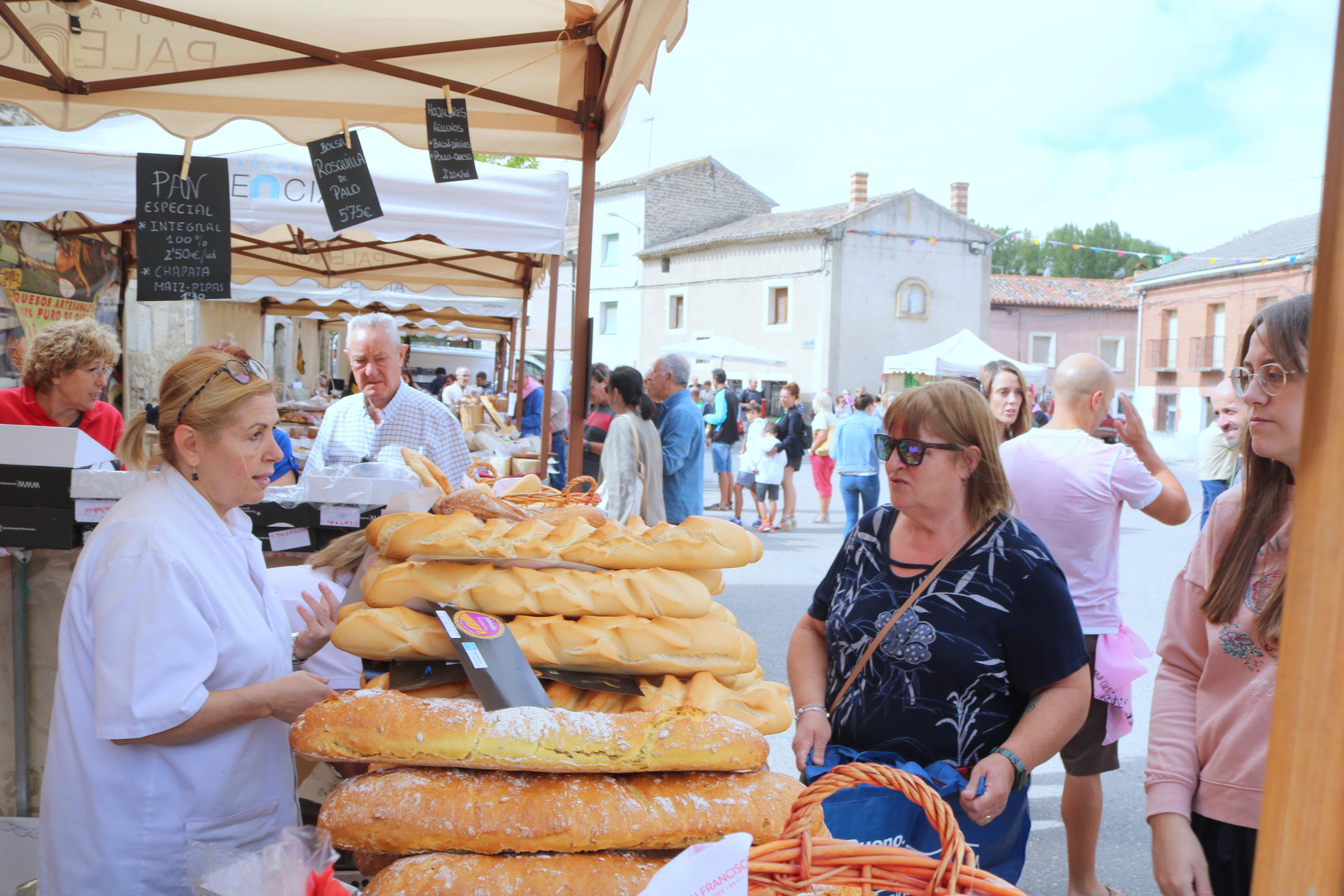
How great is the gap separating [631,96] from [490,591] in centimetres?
256

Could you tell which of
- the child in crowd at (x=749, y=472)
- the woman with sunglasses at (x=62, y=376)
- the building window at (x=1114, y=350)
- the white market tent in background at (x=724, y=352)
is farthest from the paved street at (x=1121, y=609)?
the building window at (x=1114, y=350)

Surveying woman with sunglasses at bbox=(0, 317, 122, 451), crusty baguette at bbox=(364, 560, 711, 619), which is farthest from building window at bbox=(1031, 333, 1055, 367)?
crusty baguette at bbox=(364, 560, 711, 619)

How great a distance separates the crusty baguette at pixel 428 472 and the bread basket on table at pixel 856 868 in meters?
1.71

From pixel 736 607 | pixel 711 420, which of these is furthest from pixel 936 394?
pixel 711 420

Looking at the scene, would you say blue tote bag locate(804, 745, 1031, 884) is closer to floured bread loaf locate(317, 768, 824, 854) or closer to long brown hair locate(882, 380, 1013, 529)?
floured bread loaf locate(317, 768, 824, 854)

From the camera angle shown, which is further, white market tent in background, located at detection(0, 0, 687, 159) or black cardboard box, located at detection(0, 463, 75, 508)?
white market tent in background, located at detection(0, 0, 687, 159)

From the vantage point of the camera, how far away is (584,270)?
4.51 m

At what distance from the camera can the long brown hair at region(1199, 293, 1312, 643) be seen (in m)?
1.54

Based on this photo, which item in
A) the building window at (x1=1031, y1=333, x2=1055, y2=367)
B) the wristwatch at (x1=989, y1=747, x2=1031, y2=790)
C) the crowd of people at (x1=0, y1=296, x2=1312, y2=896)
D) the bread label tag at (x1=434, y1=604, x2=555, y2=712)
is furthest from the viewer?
the building window at (x1=1031, y1=333, x2=1055, y2=367)

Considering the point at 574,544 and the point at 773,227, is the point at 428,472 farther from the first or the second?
the point at 773,227

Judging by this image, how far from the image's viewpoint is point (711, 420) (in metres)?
13.2

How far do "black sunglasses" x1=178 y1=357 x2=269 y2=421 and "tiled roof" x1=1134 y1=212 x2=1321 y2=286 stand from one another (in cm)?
2979

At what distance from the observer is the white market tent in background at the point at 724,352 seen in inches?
925

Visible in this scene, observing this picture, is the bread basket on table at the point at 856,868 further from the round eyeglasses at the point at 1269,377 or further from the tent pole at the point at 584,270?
the tent pole at the point at 584,270
